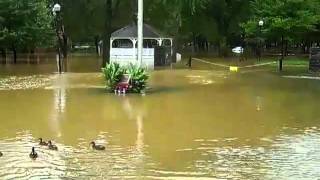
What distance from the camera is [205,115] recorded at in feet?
60.5

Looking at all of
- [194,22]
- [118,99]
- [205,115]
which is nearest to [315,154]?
[205,115]

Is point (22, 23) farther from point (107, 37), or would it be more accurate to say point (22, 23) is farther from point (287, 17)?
point (287, 17)

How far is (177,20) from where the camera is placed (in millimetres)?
55094

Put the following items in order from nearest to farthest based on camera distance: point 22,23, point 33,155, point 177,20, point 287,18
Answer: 1. point 33,155
2. point 22,23
3. point 287,18
4. point 177,20

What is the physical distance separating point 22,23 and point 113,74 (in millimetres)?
25599

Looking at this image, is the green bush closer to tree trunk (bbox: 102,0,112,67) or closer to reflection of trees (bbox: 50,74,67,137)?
reflection of trees (bbox: 50,74,67,137)

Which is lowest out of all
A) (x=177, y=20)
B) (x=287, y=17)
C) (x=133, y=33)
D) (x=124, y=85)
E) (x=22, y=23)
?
(x=124, y=85)

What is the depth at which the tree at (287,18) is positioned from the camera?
50344 mm

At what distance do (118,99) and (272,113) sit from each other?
6.43m

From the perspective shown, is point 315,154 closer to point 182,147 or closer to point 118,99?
point 182,147

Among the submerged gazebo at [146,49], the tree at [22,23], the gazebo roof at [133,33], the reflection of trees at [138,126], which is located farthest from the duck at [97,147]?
the gazebo roof at [133,33]

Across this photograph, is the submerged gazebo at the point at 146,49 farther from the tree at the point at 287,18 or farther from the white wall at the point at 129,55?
the tree at the point at 287,18

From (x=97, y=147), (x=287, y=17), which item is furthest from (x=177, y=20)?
(x=97, y=147)

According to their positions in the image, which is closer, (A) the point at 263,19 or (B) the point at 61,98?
(B) the point at 61,98
